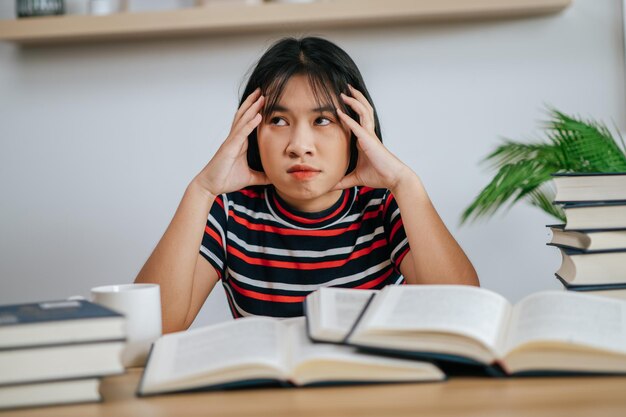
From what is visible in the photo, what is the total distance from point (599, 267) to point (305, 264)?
597mm

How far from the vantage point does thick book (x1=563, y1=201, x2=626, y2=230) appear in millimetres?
1040

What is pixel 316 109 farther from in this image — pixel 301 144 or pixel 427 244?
pixel 427 244

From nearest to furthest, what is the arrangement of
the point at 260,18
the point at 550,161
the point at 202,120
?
the point at 550,161 < the point at 260,18 < the point at 202,120

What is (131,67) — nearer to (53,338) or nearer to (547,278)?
(547,278)

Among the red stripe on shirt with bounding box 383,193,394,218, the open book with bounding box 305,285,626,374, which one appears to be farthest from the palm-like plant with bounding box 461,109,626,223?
the open book with bounding box 305,285,626,374

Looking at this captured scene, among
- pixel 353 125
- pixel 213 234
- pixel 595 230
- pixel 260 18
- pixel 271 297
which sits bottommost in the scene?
pixel 271 297

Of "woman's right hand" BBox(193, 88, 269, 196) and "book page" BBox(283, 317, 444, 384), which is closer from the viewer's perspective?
"book page" BBox(283, 317, 444, 384)

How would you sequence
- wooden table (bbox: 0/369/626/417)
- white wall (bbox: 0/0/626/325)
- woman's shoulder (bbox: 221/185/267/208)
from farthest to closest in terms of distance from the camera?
white wall (bbox: 0/0/626/325) < woman's shoulder (bbox: 221/185/267/208) < wooden table (bbox: 0/369/626/417)

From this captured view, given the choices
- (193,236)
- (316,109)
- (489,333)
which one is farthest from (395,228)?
(489,333)

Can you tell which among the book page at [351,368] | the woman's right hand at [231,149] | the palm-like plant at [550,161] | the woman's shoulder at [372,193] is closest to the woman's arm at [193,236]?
the woman's right hand at [231,149]

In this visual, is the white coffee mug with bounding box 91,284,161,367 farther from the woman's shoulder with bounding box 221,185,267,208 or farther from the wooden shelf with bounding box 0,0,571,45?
the wooden shelf with bounding box 0,0,571,45

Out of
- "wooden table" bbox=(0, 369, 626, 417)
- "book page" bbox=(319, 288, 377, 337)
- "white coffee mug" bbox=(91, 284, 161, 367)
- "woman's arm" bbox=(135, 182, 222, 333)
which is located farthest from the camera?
"woman's arm" bbox=(135, 182, 222, 333)

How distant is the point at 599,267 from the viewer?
1025 millimetres

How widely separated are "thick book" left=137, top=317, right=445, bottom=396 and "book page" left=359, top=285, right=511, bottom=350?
4 cm
